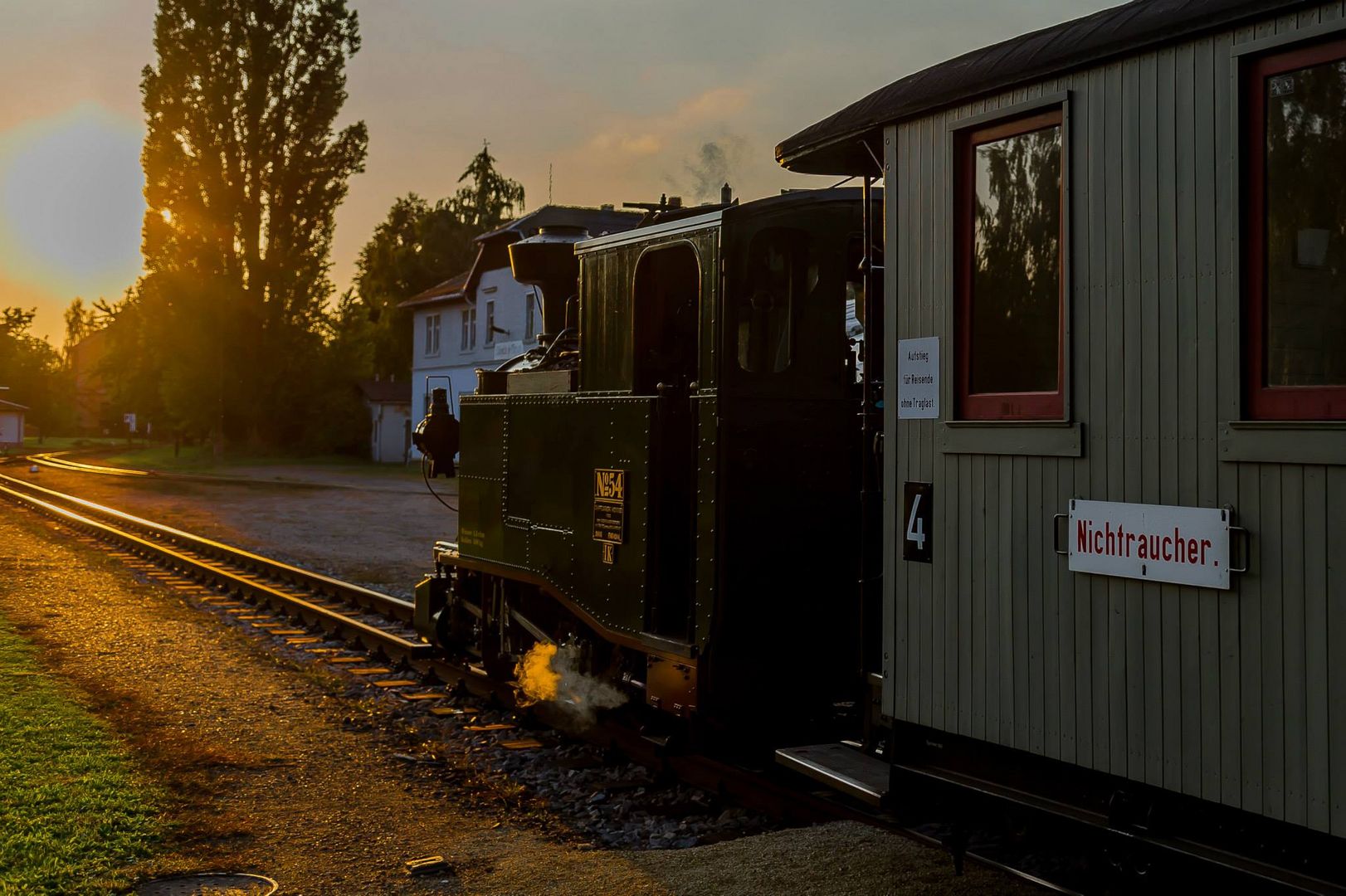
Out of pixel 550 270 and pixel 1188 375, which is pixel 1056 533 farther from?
pixel 550 270

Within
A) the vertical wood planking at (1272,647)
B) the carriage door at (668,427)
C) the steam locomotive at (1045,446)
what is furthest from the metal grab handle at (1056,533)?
the carriage door at (668,427)

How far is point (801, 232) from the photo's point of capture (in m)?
6.64

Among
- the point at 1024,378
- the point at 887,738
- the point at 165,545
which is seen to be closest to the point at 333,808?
the point at 887,738

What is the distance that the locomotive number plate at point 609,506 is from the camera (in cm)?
690

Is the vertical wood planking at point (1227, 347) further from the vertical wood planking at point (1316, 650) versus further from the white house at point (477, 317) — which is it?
the white house at point (477, 317)

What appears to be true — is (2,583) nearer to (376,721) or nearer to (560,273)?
(376,721)

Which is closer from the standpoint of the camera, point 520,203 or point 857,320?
point 857,320

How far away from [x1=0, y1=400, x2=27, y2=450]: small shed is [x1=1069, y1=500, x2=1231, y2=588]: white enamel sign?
98917mm

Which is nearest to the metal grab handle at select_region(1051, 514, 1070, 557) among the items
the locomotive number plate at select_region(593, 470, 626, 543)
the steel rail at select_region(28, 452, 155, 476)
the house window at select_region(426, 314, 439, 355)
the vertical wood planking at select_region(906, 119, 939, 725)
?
the vertical wood planking at select_region(906, 119, 939, 725)

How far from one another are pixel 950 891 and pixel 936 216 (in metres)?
2.53

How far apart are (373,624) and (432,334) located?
139ft

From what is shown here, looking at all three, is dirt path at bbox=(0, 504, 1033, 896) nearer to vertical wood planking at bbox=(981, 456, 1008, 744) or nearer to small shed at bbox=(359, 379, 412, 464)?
vertical wood planking at bbox=(981, 456, 1008, 744)

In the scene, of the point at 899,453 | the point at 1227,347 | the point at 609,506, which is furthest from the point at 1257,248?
the point at 609,506

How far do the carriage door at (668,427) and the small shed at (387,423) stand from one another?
173 feet
